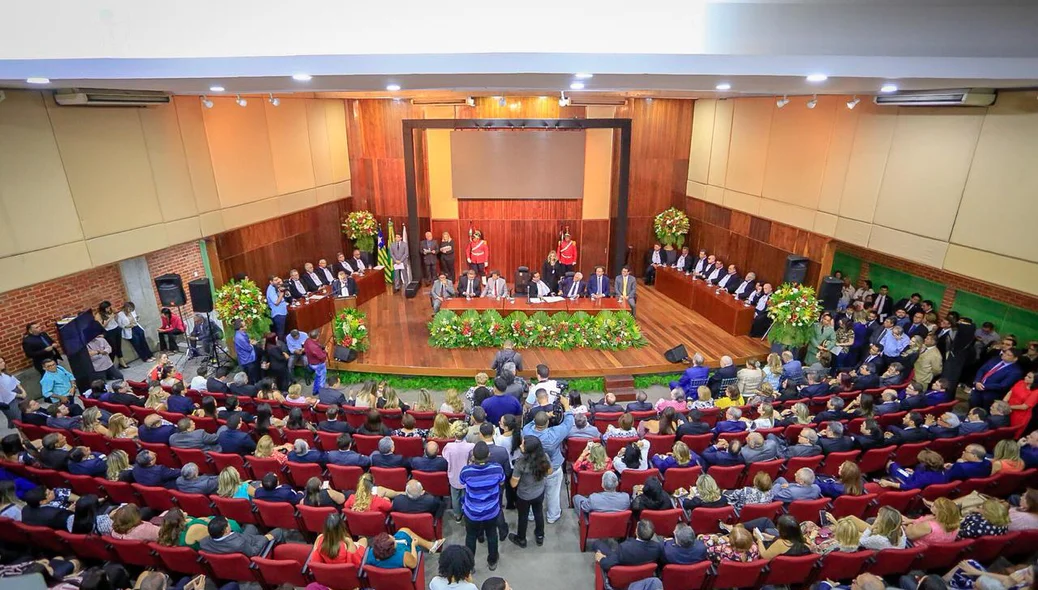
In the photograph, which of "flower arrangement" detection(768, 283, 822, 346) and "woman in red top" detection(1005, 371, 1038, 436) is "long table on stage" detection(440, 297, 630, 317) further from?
"woman in red top" detection(1005, 371, 1038, 436)

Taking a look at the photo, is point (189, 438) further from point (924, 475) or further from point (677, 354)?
point (924, 475)

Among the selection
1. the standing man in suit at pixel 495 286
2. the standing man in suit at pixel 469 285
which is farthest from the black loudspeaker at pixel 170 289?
the standing man in suit at pixel 495 286

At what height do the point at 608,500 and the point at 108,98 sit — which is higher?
the point at 108,98

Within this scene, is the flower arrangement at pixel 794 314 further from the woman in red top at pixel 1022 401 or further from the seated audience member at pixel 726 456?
the seated audience member at pixel 726 456

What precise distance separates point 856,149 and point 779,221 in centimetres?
199

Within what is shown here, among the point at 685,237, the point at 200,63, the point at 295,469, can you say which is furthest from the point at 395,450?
the point at 685,237

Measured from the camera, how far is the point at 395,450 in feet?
18.5

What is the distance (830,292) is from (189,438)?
32.3ft

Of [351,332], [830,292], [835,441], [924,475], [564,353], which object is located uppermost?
[830,292]

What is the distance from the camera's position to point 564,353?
31.1 feet

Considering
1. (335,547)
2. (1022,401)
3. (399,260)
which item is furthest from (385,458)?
(399,260)

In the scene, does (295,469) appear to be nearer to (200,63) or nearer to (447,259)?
(200,63)

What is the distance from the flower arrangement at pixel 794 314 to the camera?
28.0 ft

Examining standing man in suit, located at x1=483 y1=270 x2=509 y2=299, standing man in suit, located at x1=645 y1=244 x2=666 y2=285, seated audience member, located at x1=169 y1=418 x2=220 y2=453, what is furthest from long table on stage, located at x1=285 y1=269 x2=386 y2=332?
standing man in suit, located at x1=645 y1=244 x2=666 y2=285
